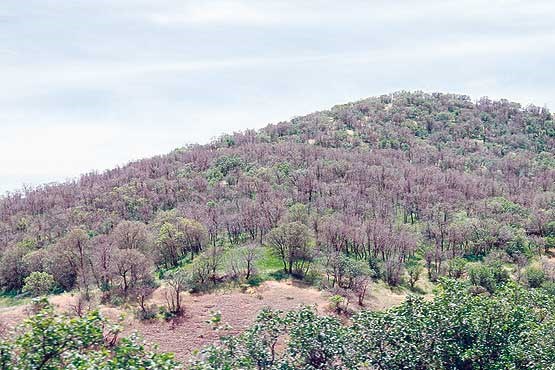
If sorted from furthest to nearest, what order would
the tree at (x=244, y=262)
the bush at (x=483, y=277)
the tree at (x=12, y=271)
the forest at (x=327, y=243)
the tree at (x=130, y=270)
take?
the tree at (x=12, y=271) → the tree at (x=244, y=262) → the bush at (x=483, y=277) → the tree at (x=130, y=270) → the forest at (x=327, y=243)

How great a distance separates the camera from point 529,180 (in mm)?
68938

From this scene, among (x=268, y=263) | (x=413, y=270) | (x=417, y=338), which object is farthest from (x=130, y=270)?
(x=417, y=338)

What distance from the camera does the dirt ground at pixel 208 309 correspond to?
1122 inches

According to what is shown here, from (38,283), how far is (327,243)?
23.7 metres

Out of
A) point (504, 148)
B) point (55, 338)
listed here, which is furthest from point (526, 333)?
point (504, 148)

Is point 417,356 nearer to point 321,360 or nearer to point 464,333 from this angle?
point 464,333

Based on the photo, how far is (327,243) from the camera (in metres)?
41.3

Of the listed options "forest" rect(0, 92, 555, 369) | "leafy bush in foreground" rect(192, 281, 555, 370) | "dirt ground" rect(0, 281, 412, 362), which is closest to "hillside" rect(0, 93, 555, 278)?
"forest" rect(0, 92, 555, 369)

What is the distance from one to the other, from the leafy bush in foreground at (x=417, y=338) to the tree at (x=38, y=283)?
86.6ft

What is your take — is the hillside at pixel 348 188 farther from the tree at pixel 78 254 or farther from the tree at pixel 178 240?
the tree at pixel 78 254

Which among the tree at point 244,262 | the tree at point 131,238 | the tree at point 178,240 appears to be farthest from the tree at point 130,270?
the tree at point 244,262

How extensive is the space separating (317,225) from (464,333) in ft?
96.6

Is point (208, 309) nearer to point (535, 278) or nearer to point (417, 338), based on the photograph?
→ point (417, 338)

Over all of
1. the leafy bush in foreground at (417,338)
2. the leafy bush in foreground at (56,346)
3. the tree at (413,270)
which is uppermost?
the leafy bush in foreground at (56,346)
